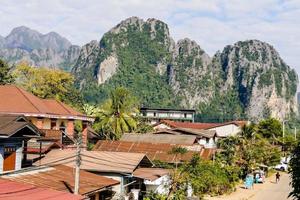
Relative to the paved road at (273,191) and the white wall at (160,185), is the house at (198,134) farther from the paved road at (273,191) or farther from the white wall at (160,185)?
the white wall at (160,185)

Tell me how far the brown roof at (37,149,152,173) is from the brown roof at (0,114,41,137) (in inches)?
158

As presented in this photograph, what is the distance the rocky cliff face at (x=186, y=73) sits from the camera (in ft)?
563

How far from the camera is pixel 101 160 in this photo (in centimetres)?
2778

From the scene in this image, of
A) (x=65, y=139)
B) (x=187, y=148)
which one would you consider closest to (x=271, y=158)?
(x=187, y=148)

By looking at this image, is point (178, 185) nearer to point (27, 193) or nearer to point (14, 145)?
point (14, 145)

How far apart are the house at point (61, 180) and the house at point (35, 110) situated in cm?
1153

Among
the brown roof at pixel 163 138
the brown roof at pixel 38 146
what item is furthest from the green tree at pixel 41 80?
the brown roof at pixel 38 146

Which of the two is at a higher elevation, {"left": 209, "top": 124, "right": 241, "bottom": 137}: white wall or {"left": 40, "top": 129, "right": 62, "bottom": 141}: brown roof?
{"left": 40, "top": 129, "right": 62, "bottom": 141}: brown roof

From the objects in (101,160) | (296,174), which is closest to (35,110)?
(101,160)

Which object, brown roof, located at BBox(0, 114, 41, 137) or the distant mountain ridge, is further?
the distant mountain ridge

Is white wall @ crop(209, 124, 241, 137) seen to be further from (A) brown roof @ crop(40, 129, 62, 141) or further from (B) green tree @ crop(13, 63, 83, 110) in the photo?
(A) brown roof @ crop(40, 129, 62, 141)

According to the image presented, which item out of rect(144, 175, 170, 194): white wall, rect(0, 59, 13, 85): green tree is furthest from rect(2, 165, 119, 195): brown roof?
rect(0, 59, 13, 85): green tree

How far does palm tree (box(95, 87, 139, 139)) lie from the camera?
179ft

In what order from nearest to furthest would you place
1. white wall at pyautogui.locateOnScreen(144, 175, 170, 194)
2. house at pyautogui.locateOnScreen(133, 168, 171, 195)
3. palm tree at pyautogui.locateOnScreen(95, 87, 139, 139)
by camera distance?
house at pyautogui.locateOnScreen(133, 168, 171, 195) → white wall at pyautogui.locateOnScreen(144, 175, 170, 194) → palm tree at pyautogui.locateOnScreen(95, 87, 139, 139)
